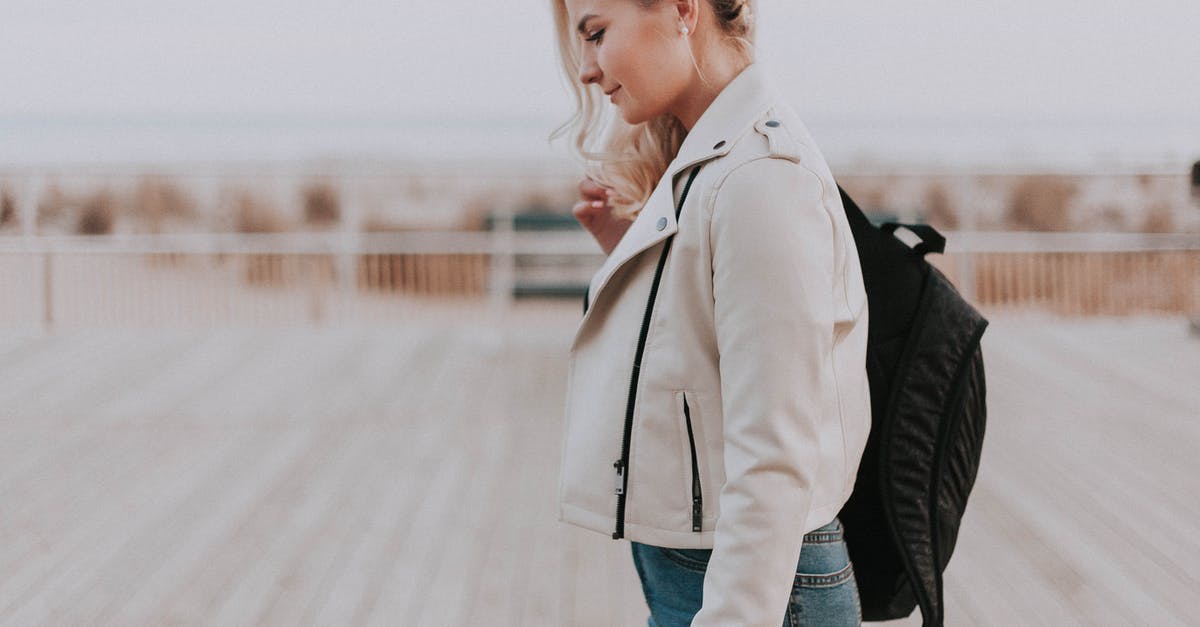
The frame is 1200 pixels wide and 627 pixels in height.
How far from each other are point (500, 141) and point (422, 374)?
18.4 feet

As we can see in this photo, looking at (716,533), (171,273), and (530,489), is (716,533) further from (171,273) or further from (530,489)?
(171,273)

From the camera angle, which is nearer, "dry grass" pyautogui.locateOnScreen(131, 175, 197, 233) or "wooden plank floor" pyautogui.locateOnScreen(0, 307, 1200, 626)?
"wooden plank floor" pyautogui.locateOnScreen(0, 307, 1200, 626)

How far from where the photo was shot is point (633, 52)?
107 cm

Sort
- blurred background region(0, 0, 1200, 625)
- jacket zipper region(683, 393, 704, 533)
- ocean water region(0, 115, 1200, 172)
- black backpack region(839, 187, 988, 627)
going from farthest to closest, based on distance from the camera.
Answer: ocean water region(0, 115, 1200, 172)
blurred background region(0, 0, 1200, 625)
black backpack region(839, 187, 988, 627)
jacket zipper region(683, 393, 704, 533)

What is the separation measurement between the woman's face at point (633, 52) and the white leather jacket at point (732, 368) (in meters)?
0.05

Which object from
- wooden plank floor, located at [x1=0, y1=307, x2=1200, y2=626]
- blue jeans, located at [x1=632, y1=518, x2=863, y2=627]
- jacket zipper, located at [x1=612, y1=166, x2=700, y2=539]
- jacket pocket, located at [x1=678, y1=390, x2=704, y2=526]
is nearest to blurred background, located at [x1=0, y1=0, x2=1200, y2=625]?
wooden plank floor, located at [x1=0, y1=307, x2=1200, y2=626]

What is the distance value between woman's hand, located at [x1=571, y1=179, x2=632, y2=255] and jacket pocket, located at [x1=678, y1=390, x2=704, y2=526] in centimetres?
48

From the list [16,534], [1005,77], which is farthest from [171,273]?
[1005,77]

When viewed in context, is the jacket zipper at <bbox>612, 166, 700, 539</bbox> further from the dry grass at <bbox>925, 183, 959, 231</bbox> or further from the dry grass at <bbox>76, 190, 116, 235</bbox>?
the dry grass at <bbox>76, 190, 116, 235</bbox>

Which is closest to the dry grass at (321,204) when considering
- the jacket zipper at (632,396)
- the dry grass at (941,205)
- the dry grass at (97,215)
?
the dry grass at (97,215)

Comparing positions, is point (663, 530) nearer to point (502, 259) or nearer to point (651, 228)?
point (651, 228)

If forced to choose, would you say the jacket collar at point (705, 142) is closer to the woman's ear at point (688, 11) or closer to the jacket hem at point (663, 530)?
the woman's ear at point (688, 11)

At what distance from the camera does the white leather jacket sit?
95 centimetres

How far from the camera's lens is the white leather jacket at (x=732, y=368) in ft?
3.12
